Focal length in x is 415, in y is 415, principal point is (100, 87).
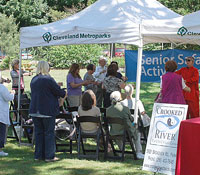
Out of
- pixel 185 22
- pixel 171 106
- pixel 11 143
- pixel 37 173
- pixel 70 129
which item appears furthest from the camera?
pixel 11 143

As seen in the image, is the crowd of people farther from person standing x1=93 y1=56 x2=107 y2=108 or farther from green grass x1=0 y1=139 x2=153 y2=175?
person standing x1=93 y1=56 x2=107 y2=108

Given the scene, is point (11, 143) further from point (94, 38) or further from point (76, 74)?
point (94, 38)

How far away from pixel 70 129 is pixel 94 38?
1.73 m

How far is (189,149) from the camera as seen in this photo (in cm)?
481

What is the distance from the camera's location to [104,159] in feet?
22.6

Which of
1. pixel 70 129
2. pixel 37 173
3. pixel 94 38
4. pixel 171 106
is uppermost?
pixel 94 38

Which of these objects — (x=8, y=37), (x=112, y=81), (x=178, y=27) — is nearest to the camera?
(x=178, y=27)

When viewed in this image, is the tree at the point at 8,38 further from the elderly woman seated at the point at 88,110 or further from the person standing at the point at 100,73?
the elderly woman seated at the point at 88,110

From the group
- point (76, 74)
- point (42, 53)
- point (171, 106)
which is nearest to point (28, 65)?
point (42, 53)

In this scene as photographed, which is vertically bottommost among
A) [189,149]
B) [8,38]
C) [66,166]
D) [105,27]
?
[66,166]

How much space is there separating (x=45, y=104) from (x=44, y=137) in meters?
0.59

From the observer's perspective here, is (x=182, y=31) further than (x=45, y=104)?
Yes

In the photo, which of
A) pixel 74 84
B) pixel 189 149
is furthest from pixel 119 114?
pixel 74 84

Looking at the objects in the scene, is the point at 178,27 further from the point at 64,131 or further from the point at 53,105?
the point at 64,131
